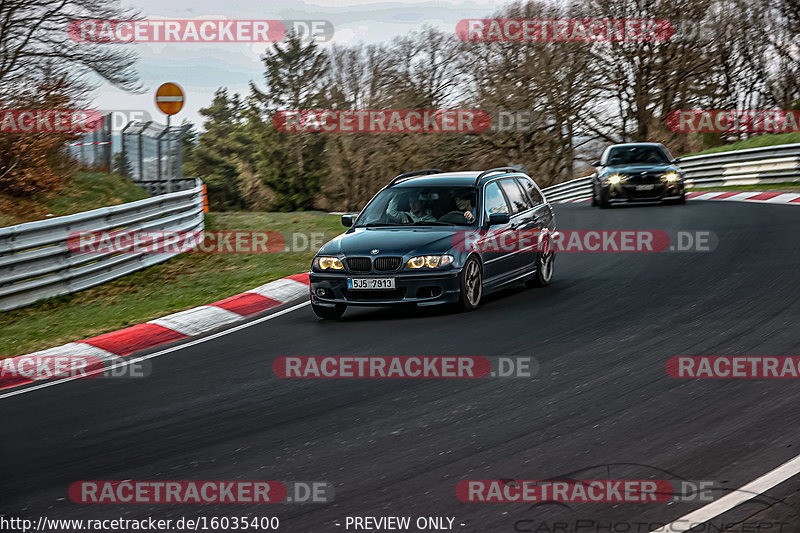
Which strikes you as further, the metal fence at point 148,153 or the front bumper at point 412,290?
the metal fence at point 148,153

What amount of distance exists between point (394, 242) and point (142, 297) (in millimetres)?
4466

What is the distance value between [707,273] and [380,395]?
6.71 meters

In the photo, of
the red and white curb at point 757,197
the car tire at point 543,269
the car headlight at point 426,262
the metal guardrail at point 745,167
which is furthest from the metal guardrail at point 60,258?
the metal guardrail at point 745,167

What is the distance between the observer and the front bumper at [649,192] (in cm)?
2362

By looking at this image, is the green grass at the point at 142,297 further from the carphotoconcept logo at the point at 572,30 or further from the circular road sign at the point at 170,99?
the carphotoconcept logo at the point at 572,30

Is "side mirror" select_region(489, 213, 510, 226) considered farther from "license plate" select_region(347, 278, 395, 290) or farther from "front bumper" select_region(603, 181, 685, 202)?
"front bumper" select_region(603, 181, 685, 202)

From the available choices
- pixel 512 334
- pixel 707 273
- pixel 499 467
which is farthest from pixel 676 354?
pixel 707 273

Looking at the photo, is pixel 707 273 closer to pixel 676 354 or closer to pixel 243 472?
pixel 676 354

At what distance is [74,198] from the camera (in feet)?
73.5

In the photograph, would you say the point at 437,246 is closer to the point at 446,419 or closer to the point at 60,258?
the point at 446,419

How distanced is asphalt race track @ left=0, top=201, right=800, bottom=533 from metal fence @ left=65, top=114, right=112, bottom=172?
1487 cm

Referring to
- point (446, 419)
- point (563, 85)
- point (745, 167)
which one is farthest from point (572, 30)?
point (446, 419)

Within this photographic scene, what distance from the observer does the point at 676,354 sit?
7.94 meters

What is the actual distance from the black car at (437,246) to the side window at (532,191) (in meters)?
0.07
